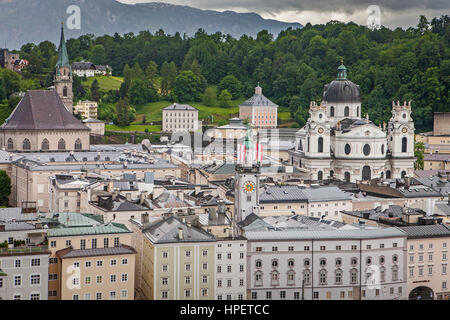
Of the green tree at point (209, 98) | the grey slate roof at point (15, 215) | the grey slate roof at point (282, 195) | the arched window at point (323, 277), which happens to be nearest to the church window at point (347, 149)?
the grey slate roof at point (282, 195)

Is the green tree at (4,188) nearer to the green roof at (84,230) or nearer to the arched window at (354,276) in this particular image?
the green roof at (84,230)

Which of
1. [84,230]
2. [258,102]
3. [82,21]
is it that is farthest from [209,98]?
[84,230]

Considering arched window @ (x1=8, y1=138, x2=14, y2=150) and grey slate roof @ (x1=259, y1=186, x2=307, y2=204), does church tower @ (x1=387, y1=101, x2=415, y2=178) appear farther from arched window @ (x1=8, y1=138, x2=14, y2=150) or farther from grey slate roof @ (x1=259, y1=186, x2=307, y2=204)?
arched window @ (x1=8, y1=138, x2=14, y2=150)

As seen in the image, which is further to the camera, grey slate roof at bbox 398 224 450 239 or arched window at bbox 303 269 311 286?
grey slate roof at bbox 398 224 450 239

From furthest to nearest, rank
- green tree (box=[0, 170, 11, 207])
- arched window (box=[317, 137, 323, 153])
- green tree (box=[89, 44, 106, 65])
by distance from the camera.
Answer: green tree (box=[89, 44, 106, 65])
arched window (box=[317, 137, 323, 153])
green tree (box=[0, 170, 11, 207])

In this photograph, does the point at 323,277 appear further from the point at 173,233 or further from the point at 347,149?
the point at 347,149

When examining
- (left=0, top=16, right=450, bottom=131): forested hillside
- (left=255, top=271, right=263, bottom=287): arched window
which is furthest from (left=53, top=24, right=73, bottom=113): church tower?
(left=255, top=271, right=263, bottom=287): arched window
